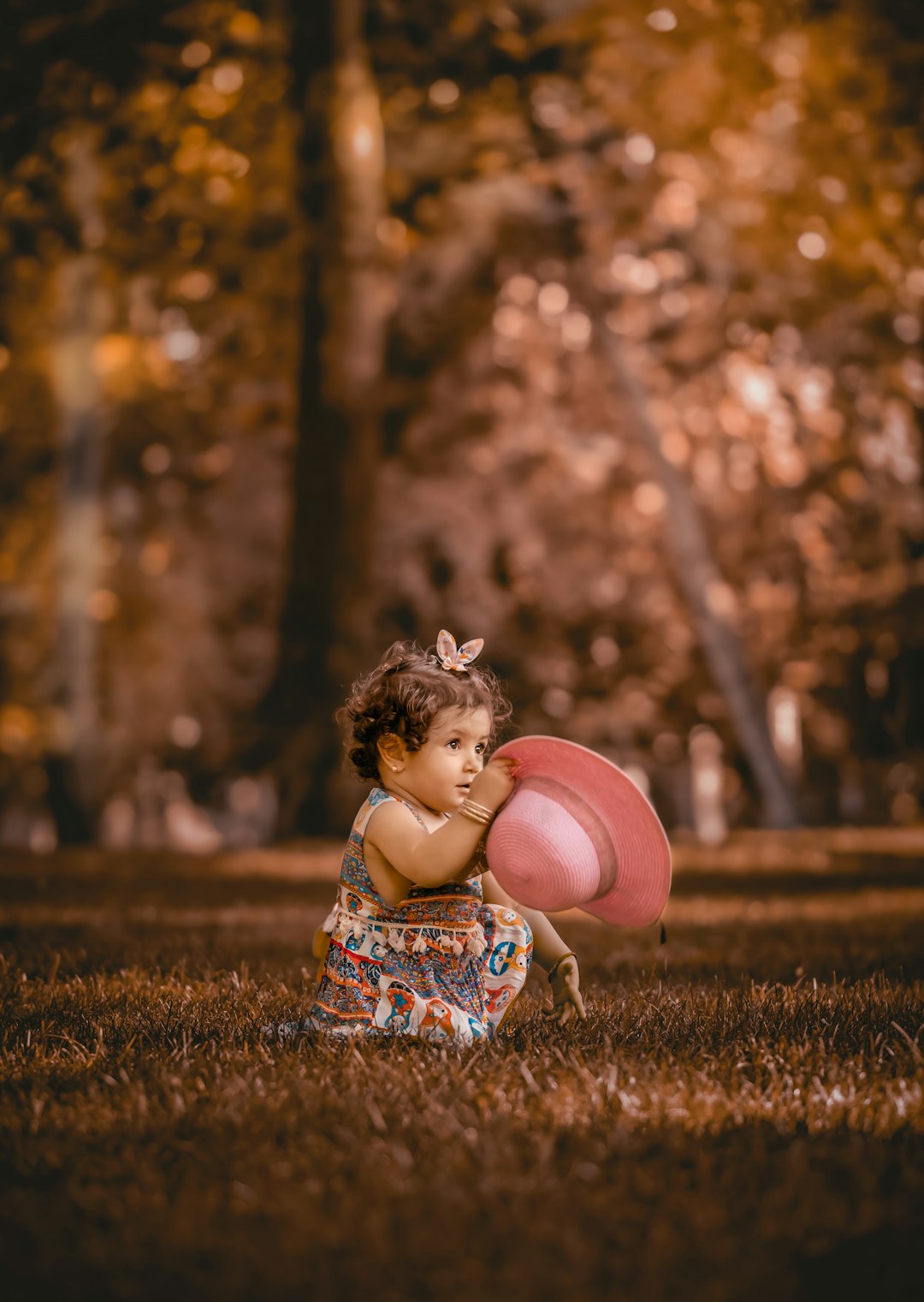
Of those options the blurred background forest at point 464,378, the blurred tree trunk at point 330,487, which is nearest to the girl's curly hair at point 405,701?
the blurred background forest at point 464,378

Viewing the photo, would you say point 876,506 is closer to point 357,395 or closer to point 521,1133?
point 357,395

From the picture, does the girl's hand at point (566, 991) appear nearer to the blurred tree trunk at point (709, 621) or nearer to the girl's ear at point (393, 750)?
the girl's ear at point (393, 750)

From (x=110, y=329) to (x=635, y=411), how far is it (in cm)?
605

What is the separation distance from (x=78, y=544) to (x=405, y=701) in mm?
12019

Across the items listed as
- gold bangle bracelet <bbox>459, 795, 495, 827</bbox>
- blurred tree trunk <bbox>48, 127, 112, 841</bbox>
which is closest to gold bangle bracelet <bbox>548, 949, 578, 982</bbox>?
gold bangle bracelet <bbox>459, 795, 495, 827</bbox>

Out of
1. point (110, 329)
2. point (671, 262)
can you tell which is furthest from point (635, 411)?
point (110, 329)

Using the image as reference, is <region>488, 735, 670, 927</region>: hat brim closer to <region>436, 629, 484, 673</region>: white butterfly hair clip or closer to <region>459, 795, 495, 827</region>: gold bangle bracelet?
<region>459, 795, 495, 827</region>: gold bangle bracelet

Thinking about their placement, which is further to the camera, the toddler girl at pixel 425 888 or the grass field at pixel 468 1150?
the toddler girl at pixel 425 888

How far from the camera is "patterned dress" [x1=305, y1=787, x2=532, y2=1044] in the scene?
11.5 ft

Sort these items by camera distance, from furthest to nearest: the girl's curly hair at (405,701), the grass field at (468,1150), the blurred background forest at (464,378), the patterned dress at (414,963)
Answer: the blurred background forest at (464,378) < the girl's curly hair at (405,701) < the patterned dress at (414,963) < the grass field at (468,1150)

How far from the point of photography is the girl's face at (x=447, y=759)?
12.0 ft

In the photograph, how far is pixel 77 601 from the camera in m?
15.1

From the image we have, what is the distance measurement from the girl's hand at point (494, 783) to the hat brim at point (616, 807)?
0.02 metres

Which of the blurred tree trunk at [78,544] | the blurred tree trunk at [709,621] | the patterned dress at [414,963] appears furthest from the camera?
the blurred tree trunk at [709,621]
